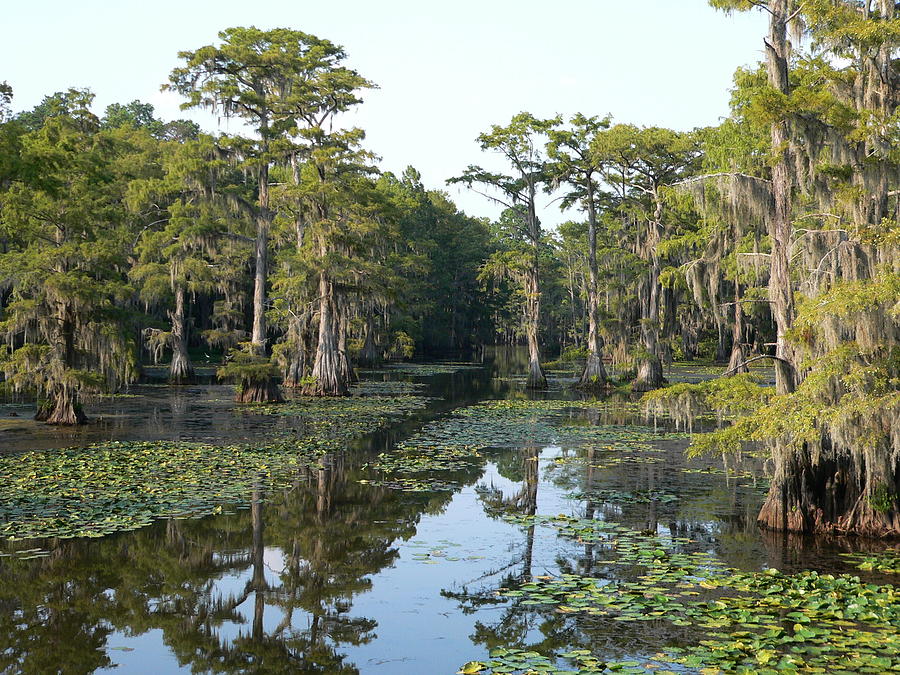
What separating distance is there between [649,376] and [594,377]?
3.42 metres

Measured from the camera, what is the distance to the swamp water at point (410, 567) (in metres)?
7.31

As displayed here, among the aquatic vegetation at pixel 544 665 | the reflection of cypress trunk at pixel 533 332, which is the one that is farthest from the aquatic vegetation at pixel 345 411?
the aquatic vegetation at pixel 544 665

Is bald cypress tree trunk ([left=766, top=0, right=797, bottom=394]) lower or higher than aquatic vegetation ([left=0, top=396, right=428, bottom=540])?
higher

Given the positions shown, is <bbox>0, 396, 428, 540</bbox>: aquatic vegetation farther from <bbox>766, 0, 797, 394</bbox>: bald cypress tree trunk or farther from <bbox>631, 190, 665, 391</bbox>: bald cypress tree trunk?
<bbox>631, 190, 665, 391</bbox>: bald cypress tree trunk

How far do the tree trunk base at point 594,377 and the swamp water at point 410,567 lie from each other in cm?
2072

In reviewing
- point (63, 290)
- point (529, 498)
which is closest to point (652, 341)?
point (529, 498)

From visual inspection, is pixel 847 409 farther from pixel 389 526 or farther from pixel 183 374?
pixel 183 374

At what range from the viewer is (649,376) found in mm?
37594

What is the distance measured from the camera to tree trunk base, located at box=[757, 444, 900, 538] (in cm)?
1117

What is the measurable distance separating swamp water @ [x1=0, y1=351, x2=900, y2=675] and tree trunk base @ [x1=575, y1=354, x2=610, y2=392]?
68.0 feet

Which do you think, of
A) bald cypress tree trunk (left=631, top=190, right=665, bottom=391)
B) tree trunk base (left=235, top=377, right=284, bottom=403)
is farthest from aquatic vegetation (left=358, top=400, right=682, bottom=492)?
bald cypress tree trunk (left=631, top=190, right=665, bottom=391)

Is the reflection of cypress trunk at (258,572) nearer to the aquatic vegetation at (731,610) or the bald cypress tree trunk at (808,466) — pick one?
the aquatic vegetation at (731,610)

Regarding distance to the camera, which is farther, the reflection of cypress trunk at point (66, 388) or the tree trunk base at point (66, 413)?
the tree trunk base at point (66, 413)

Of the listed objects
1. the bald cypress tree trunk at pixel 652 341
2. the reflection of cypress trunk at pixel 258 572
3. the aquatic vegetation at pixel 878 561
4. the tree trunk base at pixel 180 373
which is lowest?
the reflection of cypress trunk at pixel 258 572
